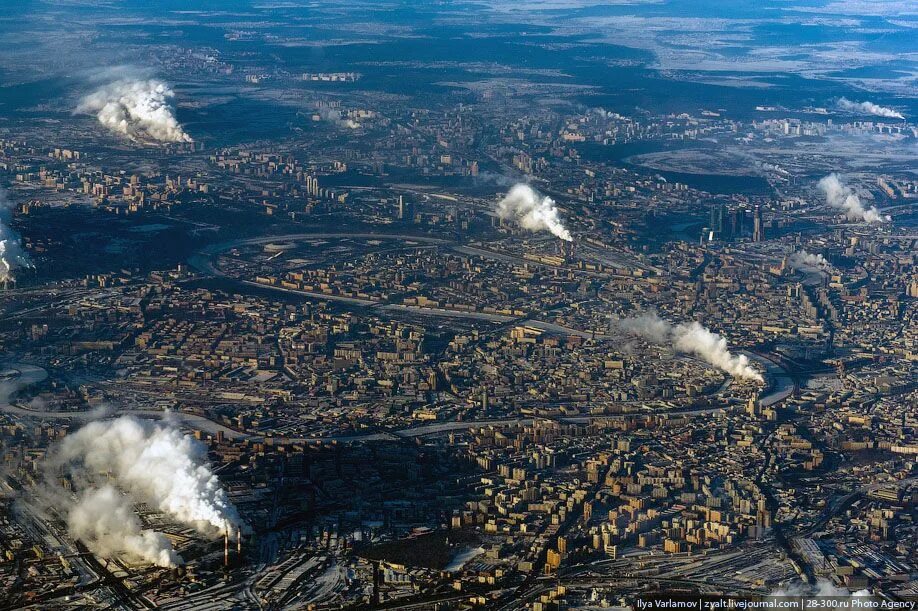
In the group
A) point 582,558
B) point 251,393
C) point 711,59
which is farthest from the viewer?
point 711,59

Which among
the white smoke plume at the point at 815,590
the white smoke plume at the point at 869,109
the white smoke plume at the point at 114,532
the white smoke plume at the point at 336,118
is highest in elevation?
the white smoke plume at the point at 114,532

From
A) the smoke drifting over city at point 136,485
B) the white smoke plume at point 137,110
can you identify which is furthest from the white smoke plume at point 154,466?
the white smoke plume at point 137,110

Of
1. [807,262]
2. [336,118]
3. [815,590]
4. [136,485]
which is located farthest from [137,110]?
[815,590]

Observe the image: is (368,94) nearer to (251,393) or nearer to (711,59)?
(711,59)

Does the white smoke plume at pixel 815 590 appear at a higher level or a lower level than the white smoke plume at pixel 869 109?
higher

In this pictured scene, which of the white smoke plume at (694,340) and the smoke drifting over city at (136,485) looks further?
the white smoke plume at (694,340)

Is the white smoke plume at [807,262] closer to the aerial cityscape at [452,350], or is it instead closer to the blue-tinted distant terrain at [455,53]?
the aerial cityscape at [452,350]

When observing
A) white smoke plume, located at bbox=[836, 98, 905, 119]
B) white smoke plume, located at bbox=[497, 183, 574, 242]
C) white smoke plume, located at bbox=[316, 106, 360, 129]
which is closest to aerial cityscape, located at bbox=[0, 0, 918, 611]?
white smoke plume, located at bbox=[497, 183, 574, 242]

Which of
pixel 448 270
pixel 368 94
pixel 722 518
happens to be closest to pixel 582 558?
pixel 722 518
